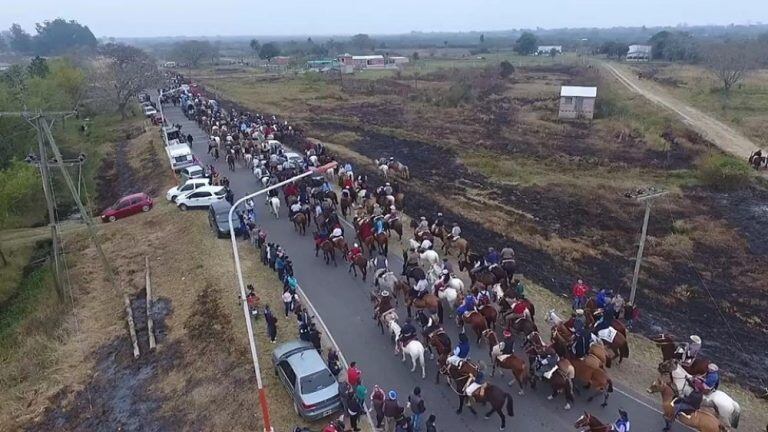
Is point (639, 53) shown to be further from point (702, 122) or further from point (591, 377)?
point (591, 377)

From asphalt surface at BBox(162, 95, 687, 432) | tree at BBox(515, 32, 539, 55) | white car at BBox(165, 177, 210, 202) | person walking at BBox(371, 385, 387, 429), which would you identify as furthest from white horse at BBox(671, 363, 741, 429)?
tree at BBox(515, 32, 539, 55)

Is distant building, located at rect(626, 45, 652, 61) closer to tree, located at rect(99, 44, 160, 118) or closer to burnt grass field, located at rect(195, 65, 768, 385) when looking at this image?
burnt grass field, located at rect(195, 65, 768, 385)

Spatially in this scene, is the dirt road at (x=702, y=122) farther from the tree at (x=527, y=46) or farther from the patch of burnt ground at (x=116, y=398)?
the tree at (x=527, y=46)

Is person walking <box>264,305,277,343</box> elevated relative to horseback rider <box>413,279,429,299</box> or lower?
lower

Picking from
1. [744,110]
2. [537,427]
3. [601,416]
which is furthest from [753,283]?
[744,110]

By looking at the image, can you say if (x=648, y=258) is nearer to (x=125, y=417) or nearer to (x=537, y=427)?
(x=537, y=427)
